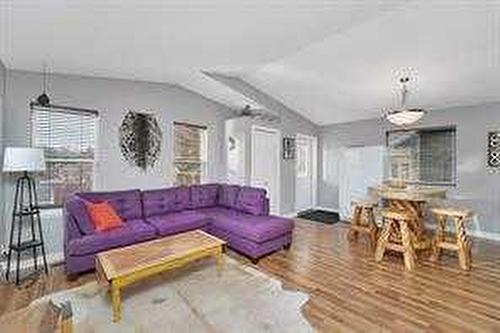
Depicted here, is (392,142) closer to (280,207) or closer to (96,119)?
(280,207)

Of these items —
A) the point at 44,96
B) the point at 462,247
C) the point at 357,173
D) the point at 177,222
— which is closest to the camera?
the point at 462,247

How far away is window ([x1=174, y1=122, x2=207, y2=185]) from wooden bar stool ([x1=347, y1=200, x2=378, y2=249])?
2.90 metres

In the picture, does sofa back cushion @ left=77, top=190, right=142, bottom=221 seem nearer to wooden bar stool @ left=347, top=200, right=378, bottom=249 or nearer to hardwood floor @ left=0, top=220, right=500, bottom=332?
hardwood floor @ left=0, top=220, right=500, bottom=332

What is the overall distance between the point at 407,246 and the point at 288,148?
359 cm

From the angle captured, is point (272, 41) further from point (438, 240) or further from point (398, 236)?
point (438, 240)

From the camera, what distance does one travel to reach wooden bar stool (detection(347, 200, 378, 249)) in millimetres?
4938

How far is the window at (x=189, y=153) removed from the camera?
562cm

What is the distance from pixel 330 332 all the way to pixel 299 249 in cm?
221

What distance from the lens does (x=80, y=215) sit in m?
3.64

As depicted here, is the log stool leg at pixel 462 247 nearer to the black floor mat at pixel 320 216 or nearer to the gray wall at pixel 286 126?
the black floor mat at pixel 320 216

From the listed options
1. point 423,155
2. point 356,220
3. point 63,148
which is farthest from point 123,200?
point 423,155

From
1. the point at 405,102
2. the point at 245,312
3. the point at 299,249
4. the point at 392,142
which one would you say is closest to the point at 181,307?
the point at 245,312

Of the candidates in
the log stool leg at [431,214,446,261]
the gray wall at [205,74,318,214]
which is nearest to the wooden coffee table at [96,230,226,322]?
the log stool leg at [431,214,446,261]

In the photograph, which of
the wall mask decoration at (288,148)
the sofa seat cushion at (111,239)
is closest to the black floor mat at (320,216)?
the wall mask decoration at (288,148)
